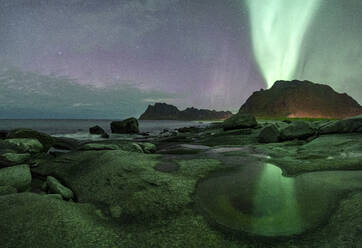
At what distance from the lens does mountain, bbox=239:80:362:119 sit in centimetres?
15788

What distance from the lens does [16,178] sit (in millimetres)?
5945

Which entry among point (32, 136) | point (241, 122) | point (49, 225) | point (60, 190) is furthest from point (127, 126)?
point (49, 225)

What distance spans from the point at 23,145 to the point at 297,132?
1900cm

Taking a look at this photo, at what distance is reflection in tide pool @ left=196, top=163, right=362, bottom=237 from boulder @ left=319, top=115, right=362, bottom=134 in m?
8.93

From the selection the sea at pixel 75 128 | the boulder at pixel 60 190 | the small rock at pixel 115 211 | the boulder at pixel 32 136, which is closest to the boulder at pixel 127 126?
the sea at pixel 75 128

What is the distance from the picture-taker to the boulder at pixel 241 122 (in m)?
22.5

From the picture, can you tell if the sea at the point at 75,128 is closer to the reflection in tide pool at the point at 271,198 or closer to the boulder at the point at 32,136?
the boulder at the point at 32,136

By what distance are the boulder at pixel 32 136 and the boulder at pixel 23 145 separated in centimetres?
149

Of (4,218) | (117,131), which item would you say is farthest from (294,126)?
(117,131)

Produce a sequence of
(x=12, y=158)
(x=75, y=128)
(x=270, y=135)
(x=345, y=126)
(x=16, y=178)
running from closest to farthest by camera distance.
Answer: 1. (x=16, y=178)
2. (x=12, y=158)
3. (x=345, y=126)
4. (x=270, y=135)
5. (x=75, y=128)

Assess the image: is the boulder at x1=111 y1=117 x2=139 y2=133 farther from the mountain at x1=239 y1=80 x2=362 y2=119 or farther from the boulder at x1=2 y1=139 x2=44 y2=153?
the mountain at x1=239 y1=80 x2=362 y2=119

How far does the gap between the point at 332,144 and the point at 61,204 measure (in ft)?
41.1

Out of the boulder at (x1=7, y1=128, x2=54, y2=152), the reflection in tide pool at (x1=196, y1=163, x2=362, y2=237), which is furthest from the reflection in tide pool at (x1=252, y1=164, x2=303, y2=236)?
the boulder at (x1=7, y1=128, x2=54, y2=152)

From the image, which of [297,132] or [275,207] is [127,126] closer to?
[297,132]
